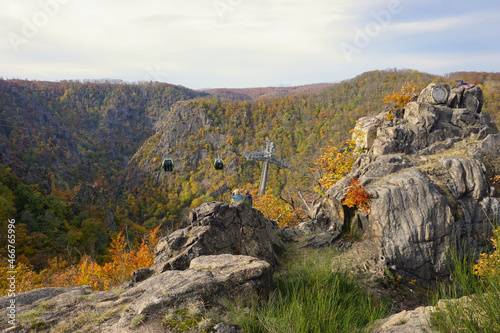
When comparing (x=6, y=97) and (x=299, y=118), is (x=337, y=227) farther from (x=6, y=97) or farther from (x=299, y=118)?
(x=6, y=97)

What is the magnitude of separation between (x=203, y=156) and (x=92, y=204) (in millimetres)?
86962

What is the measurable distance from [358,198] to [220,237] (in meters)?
5.94

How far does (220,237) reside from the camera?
8906mm

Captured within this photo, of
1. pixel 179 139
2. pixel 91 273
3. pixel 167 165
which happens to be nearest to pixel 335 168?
pixel 91 273

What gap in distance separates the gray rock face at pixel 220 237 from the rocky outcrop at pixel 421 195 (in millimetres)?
3680

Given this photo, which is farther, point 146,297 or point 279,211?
point 279,211

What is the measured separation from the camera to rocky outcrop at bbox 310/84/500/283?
10.6 m

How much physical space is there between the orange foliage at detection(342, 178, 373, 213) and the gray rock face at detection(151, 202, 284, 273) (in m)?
3.64

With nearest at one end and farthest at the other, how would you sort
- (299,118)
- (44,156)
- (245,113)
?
→ (44,156), (299,118), (245,113)

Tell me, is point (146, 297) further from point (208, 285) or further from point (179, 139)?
point (179, 139)

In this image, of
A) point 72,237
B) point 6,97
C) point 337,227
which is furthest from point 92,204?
point 6,97

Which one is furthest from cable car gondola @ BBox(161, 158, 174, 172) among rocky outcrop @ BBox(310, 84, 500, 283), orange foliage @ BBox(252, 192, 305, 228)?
rocky outcrop @ BBox(310, 84, 500, 283)

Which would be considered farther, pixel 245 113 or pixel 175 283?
pixel 245 113

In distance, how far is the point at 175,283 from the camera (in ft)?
15.0
